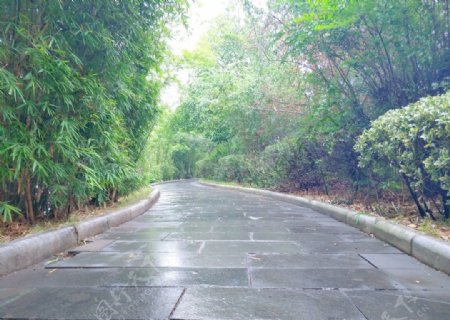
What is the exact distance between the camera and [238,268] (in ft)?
10.2

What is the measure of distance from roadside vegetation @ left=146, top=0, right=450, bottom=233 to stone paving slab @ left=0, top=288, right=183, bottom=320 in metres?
3.01

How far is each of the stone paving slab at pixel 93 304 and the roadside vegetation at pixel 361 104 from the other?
3015 mm

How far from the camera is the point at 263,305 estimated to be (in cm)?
227

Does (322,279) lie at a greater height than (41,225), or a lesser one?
lesser

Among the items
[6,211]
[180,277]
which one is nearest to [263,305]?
[180,277]

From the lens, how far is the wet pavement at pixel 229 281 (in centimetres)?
220

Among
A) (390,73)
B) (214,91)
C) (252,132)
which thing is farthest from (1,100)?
(214,91)

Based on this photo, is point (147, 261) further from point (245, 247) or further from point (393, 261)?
point (393, 261)

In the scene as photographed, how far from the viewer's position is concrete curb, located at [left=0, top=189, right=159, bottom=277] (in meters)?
3.01

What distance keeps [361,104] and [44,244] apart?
19.6 feet

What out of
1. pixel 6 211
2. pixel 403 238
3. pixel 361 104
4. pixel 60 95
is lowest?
pixel 403 238

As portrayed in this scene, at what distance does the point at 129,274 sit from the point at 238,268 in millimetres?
945

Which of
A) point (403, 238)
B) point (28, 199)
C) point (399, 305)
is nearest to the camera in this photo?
point (399, 305)

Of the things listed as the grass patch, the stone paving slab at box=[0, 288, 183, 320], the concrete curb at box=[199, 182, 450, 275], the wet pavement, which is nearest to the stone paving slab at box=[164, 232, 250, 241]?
the wet pavement
